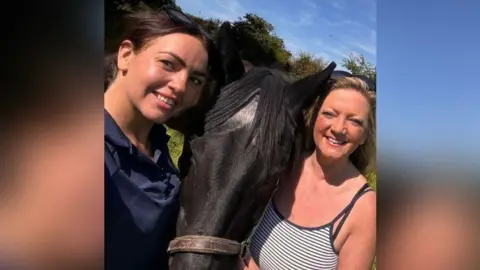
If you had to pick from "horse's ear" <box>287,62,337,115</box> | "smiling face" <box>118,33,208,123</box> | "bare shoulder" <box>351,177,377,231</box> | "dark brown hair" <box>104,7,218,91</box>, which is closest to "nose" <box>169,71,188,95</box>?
"smiling face" <box>118,33,208,123</box>

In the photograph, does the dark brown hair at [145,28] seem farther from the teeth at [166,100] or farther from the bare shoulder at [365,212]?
the bare shoulder at [365,212]

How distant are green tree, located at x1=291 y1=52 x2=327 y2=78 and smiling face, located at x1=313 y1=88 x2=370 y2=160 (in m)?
0.09

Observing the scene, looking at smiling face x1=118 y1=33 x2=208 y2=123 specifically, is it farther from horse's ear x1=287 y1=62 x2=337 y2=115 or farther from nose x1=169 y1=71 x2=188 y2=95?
horse's ear x1=287 y1=62 x2=337 y2=115

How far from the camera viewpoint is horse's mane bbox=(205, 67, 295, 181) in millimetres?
1374

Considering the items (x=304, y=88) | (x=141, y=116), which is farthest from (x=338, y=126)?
(x=141, y=116)

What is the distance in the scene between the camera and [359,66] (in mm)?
1487

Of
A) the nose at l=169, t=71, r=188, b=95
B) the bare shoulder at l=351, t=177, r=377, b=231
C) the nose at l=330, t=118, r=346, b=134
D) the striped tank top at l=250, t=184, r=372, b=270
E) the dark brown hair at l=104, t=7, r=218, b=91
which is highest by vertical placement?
the dark brown hair at l=104, t=7, r=218, b=91

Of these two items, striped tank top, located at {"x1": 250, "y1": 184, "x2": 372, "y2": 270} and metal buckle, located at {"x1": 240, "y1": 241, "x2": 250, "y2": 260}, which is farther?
striped tank top, located at {"x1": 250, "y1": 184, "x2": 372, "y2": 270}

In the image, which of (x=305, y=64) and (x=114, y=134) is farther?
(x=305, y=64)

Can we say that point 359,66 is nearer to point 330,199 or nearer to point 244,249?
point 330,199

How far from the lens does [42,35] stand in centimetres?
121

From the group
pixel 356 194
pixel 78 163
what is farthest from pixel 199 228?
pixel 356 194

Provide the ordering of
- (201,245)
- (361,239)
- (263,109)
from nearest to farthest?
(201,245)
(263,109)
(361,239)

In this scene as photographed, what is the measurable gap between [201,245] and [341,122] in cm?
49
